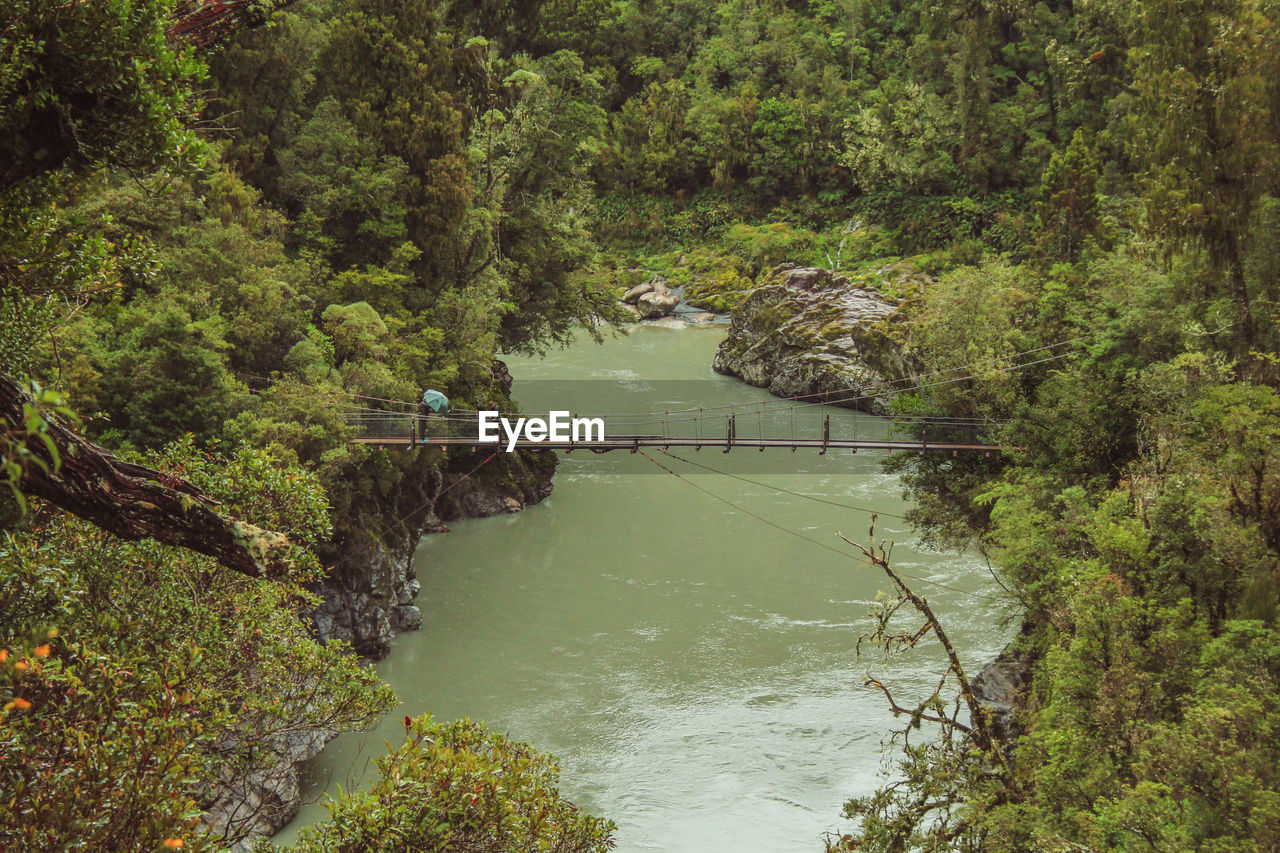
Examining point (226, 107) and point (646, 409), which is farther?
point (646, 409)

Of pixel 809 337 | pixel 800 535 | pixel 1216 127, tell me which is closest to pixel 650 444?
pixel 800 535

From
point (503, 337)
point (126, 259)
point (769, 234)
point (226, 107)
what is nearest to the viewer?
point (126, 259)

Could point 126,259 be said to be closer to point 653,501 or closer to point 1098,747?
point 1098,747

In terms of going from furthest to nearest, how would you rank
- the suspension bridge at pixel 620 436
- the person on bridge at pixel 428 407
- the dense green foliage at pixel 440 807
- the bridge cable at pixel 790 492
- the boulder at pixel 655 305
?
the boulder at pixel 655 305 → the bridge cable at pixel 790 492 → the person on bridge at pixel 428 407 → the suspension bridge at pixel 620 436 → the dense green foliage at pixel 440 807

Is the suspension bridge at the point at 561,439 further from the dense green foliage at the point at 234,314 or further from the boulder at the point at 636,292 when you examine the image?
the boulder at the point at 636,292

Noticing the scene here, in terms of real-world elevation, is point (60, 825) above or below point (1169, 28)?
below

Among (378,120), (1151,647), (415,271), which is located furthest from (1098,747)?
(378,120)

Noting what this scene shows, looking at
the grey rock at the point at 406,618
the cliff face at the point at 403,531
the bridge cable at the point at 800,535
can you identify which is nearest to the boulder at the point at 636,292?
the bridge cable at the point at 800,535

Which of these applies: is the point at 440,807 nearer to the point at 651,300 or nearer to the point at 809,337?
the point at 809,337
